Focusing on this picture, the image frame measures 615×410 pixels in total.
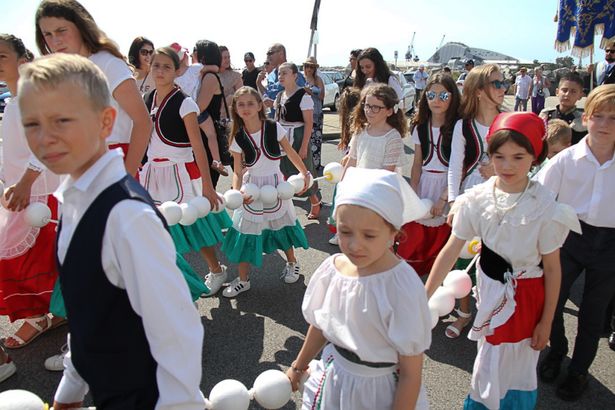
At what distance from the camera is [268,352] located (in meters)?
3.19

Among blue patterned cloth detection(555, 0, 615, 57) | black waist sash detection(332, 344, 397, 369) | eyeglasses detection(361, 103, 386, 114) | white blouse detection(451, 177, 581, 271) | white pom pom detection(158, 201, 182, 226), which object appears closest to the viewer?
black waist sash detection(332, 344, 397, 369)

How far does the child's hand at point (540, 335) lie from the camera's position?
219 cm

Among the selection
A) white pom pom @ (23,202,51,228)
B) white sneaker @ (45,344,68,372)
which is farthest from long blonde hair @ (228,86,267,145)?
white sneaker @ (45,344,68,372)

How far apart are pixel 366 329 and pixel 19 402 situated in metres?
1.15

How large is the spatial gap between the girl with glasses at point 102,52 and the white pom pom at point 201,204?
66cm

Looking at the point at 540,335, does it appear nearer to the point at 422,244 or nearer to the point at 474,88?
the point at 422,244

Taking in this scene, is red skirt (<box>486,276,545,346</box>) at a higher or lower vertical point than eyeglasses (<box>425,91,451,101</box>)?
lower

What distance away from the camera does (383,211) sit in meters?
1.53

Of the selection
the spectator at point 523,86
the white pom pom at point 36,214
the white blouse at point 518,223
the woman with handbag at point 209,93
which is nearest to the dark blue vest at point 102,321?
the white blouse at point 518,223

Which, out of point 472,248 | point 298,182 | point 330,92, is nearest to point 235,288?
point 298,182

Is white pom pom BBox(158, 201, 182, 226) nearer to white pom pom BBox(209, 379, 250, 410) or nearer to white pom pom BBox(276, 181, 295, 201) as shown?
white pom pom BBox(276, 181, 295, 201)

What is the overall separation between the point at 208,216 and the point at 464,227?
2.08 meters

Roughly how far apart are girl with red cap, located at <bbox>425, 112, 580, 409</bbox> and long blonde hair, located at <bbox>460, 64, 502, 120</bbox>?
1.36 metres

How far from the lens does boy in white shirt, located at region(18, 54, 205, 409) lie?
120 centimetres
